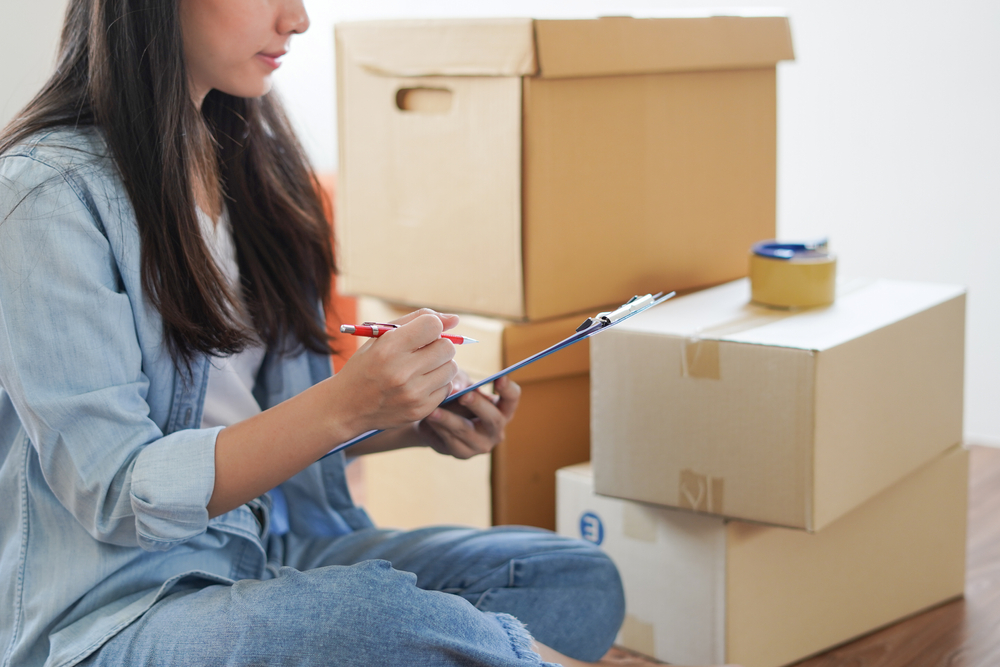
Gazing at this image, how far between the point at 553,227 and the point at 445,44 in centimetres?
22

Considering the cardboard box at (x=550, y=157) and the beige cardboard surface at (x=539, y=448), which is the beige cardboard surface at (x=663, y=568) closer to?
the beige cardboard surface at (x=539, y=448)

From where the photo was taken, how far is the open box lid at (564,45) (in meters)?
0.96

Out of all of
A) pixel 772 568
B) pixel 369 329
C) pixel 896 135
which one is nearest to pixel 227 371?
pixel 369 329

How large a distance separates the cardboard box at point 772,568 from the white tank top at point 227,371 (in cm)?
38

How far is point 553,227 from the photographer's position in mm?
1014

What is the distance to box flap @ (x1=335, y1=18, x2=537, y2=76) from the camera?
0.96 metres

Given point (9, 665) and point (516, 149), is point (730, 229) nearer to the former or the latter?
point (516, 149)

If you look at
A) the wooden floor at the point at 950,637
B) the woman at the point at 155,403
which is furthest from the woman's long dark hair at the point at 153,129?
the wooden floor at the point at 950,637

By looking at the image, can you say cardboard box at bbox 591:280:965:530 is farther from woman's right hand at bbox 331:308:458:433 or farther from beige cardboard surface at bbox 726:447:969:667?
woman's right hand at bbox 331:308:458:433

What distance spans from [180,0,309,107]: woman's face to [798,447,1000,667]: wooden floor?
760mm

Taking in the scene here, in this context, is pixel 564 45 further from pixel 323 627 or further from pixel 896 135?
pixel 896 135

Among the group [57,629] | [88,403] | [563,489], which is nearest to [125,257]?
[88,403]

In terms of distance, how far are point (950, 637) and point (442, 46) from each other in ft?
2.66

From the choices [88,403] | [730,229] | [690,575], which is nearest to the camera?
[88,403]
